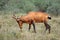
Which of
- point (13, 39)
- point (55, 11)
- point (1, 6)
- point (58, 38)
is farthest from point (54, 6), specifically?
point (13, 39)

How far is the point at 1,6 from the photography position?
26.5m

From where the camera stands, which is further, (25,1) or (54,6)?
(25,1)

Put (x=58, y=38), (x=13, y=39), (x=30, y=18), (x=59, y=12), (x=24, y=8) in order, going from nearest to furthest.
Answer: (x=13, y=39) → (x=58, y=38) → (x=30, y=18) → (x=59, y=12) → (x=24, y=8)

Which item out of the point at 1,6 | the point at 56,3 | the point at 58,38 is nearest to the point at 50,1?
the point at 56,3

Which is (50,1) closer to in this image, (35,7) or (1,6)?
(35,7)

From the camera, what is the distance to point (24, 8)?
26938mm

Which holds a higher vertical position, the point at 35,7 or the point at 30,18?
the point at 30,18

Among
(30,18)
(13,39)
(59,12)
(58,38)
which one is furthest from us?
(59,12)

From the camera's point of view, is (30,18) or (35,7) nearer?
(30,18)

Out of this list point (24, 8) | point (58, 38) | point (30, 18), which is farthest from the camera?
point (24, 8)

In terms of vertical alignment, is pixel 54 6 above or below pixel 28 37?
below

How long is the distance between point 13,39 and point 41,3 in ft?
55.7

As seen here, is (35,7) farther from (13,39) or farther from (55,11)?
(13,39)

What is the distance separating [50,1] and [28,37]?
50.9 ft
